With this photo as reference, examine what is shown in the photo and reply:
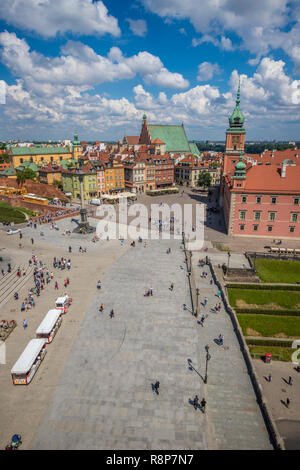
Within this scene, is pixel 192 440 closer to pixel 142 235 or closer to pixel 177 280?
pixel 177 280

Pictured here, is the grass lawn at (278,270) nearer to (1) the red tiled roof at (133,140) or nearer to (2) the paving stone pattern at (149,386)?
(2) the paving stone pattern at (149,386)

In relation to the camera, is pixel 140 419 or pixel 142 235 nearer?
pixel 140 419

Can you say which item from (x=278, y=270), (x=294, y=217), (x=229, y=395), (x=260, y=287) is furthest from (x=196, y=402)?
(x=294, y=217)

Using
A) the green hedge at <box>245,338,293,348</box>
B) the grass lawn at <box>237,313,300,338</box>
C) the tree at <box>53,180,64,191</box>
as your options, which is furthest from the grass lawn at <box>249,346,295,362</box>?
the tree at <box>53,180,64,191</box>

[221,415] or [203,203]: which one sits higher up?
[203,203]
